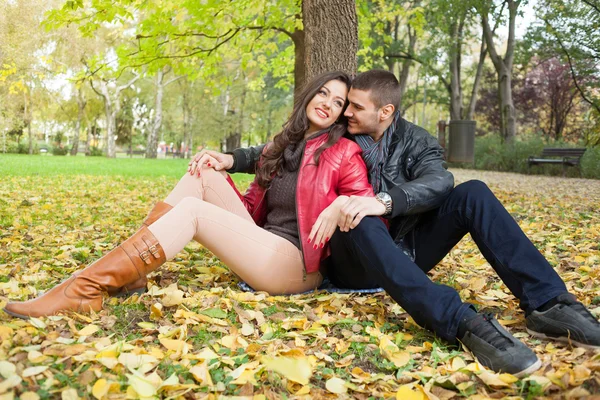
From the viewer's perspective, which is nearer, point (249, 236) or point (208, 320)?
point (208, 320)

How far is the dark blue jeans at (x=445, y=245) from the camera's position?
7.81 feet

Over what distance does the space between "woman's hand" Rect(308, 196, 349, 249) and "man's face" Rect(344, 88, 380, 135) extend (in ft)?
1.93

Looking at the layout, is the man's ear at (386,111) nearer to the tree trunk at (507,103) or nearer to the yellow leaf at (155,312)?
the yellow leaf at (155,312)

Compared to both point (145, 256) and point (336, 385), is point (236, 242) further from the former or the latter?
point (336, 385)

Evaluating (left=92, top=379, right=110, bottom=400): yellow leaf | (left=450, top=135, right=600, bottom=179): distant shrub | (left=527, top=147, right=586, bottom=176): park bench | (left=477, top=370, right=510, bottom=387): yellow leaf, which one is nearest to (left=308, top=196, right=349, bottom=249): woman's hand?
(left=477, top=370, right=510, bottom=387): yellow leaf

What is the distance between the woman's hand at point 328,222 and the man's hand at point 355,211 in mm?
56

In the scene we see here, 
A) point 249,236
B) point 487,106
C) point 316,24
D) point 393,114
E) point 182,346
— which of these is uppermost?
point 487,106

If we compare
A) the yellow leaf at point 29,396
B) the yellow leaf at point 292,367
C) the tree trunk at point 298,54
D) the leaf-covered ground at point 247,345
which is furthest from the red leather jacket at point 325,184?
the tree trunk at point 298,54

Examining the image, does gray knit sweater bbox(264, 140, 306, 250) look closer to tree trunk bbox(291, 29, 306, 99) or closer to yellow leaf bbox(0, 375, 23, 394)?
yellow leaf bbox(0, 375, 23, 394)

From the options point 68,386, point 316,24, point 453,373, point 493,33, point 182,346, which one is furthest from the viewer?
point 493,33

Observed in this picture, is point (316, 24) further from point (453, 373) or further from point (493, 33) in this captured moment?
point (493, 33)

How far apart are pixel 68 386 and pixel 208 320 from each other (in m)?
0.89

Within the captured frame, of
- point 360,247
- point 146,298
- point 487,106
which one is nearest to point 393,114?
point 360,247

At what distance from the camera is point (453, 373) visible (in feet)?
6.84
